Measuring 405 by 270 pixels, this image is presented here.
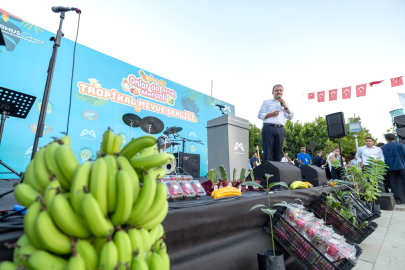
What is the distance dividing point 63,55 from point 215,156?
4.72m

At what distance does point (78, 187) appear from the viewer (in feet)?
1.58

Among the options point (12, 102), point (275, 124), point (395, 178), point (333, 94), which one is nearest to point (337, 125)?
point (395, 178)

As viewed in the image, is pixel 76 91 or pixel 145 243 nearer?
pixel 145 243

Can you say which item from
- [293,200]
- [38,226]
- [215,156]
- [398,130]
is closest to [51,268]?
[38,226]

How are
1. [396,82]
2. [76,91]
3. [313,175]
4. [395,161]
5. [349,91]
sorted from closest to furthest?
[313,175]
[395,161]
[76,91]
[396,82]
[349,91]

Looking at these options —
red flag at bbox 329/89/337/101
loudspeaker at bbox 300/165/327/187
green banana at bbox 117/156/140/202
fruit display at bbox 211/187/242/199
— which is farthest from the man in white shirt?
green banana at bbox 117/156/140/202

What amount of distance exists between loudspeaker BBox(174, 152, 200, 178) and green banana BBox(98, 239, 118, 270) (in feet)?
18.7

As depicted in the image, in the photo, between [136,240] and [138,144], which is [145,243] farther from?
[138,144]

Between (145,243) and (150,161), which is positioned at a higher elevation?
(150,161)

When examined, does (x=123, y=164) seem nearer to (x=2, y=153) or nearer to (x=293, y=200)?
(x=293, y=200)

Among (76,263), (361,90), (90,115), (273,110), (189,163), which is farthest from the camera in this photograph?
(361,90)

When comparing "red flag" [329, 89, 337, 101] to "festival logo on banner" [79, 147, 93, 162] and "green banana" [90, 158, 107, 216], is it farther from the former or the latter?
"green banana" [90, 158, 107, 216]

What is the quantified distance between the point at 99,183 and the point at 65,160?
11 centimetres

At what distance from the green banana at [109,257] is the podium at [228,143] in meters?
2.65
